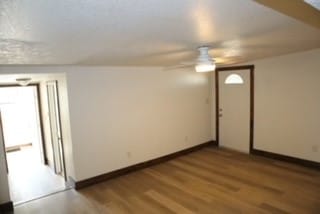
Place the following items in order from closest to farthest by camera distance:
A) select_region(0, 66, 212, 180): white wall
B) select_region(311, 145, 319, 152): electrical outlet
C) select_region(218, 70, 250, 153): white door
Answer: select_region(0, 66, 212, 180): white wall, select_region(311, 145, 319, 152): electrical outlet, select_region(218, 70, 250, 153): white door

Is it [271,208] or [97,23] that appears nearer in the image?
[97,23]

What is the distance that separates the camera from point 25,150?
23.5ft

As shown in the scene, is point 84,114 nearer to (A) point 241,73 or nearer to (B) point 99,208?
(B) point 99,208

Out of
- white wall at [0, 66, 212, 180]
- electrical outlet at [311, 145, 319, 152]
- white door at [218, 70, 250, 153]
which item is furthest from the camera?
white door at [218, 70, 250, 153]

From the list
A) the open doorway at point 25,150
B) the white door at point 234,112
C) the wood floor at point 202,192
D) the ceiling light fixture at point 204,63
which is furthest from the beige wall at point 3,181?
the white door at point 234,112

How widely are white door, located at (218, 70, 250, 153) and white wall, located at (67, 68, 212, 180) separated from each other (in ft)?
1.92

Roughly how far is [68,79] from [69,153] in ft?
4.40

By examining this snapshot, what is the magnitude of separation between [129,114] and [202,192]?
78.8 inches

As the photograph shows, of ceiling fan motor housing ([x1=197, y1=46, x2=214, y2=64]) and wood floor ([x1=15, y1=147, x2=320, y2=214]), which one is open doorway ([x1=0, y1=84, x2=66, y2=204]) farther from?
ceiling fan motor housing ([x1=197, y1=46, x2=214, y2=64])

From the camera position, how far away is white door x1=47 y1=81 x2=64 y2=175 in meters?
4.37

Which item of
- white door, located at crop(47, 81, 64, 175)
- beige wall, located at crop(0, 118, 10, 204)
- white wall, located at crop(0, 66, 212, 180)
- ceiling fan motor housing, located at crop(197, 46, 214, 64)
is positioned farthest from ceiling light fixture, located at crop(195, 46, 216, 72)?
beige wall, located at crop(0, 118, 10, 204)

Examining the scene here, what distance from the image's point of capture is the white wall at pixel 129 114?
3998 millimetres

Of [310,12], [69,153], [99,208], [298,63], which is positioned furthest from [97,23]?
[298,63]

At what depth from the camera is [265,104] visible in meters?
5.10
